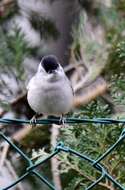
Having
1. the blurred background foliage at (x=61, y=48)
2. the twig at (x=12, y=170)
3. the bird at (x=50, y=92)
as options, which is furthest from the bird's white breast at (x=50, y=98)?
the twig at (x=12, y=170)

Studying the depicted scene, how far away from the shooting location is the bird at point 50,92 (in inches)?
101

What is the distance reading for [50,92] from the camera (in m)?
2.62

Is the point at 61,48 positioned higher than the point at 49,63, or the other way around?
the point at 61,48

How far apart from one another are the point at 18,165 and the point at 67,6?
108cm

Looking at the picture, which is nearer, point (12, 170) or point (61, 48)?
point (12, 170)

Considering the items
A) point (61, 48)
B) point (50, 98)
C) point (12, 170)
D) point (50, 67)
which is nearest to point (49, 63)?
point (50, 67)

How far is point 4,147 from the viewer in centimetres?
327

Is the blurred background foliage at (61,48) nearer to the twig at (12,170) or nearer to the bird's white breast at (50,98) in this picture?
the twig at (12,170)

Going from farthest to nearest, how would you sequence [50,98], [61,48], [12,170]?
[61,48] → [12,170] → [50,98]

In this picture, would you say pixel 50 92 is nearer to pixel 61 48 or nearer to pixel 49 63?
pixel 49 63

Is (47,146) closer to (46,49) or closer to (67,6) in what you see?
(46,49)

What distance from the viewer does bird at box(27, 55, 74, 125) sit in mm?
2576

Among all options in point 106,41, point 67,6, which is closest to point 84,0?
point 67,6

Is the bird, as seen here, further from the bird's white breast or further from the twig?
the twig
